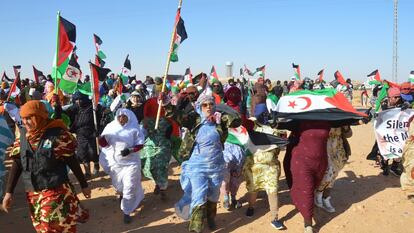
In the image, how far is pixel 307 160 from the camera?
15.9ft

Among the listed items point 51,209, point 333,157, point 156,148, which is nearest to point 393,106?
point 333,157

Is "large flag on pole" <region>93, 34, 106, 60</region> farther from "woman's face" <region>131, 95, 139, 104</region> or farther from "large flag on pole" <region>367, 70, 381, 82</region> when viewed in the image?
"large flag on pole" <region>367, 70, 381, 82</region>

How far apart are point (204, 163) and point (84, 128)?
353cm

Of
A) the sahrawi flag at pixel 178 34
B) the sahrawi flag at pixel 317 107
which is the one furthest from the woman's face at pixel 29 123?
the sahrawi flag at pixel 178 34

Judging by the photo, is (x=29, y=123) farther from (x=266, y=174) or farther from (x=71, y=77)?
(x=71, y=77)

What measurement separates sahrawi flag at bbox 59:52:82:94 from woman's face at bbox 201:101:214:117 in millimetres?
3867

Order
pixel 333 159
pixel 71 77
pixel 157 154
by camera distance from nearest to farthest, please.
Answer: pixel 333 159, pixel 157 154, pixel 71 77

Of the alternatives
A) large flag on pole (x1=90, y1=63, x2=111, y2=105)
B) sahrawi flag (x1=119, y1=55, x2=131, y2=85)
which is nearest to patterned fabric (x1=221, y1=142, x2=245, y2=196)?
large flag on pole (x1=90, y1=63, x2=111, y2=105)

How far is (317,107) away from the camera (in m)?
4.97

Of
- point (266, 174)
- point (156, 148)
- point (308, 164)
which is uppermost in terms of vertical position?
point (156, 148)

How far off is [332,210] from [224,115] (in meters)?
2.30

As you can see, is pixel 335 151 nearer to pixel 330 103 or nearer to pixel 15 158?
pixel 330 103

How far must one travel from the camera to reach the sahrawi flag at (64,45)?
23.6 ft

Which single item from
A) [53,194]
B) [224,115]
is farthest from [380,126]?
[53,194]
